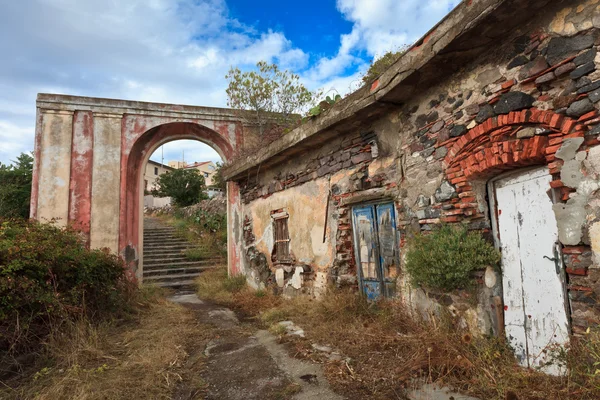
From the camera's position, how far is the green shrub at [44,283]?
12.8 feet

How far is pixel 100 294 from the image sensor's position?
5633mm

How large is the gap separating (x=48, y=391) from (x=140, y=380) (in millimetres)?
738

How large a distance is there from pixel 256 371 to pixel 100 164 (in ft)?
28.7

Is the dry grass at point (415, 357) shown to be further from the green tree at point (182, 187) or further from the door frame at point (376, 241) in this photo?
the green tree at point (182, 187)

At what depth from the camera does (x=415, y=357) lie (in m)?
3.40

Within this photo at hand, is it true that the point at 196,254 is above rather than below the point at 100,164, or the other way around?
below

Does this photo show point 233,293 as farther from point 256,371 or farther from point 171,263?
point 256,371

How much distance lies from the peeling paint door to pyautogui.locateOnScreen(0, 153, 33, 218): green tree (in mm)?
14177

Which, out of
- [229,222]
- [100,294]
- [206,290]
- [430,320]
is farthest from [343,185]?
[229,222]

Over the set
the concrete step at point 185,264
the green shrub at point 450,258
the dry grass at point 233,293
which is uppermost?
the green shrub at point 450,258

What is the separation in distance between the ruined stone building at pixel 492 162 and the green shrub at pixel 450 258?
128 millimetres

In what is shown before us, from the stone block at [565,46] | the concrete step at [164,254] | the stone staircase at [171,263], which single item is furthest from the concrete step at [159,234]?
the stone block at [565,46]

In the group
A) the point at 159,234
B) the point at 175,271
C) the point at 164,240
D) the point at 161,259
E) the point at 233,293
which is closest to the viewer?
the point at 233,293

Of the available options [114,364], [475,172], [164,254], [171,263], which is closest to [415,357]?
[475,172]
